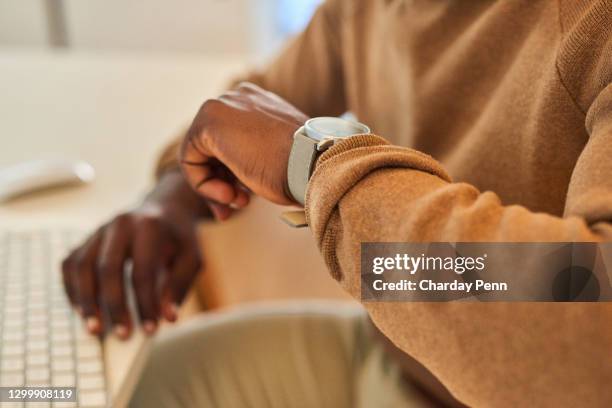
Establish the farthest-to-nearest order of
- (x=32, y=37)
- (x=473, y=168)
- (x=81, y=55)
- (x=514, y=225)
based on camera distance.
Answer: (x=32, y=37) < (x=81, y=55) < (x=473, y=168) < (x=514, y=225)

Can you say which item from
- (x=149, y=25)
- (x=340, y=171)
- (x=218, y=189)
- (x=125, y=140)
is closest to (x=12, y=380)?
(x=218, y=189)

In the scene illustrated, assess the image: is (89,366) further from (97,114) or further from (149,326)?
(97,114)

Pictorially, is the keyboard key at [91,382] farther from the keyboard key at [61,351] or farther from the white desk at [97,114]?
the white desk at [97,114]

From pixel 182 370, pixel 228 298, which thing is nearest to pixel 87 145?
pixel 228 298

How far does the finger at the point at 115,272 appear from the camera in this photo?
0.74 metres

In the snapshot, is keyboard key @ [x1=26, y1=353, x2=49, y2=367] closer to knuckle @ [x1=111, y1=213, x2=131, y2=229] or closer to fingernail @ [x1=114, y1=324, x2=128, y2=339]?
fingernail @ [x1=114, y1=324, x2=128, y2=339]

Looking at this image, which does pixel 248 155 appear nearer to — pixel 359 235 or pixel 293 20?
pixel 359 235

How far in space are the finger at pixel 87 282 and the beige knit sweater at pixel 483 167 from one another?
11.5 inches

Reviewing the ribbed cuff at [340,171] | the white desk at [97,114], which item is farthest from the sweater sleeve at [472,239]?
the white desk at [97,114]

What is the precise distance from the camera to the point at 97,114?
1202 mm

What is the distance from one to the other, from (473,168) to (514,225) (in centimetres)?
24

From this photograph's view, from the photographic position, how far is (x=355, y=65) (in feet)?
2.97

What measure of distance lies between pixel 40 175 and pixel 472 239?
2.30 feet

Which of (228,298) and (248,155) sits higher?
(248,155)
